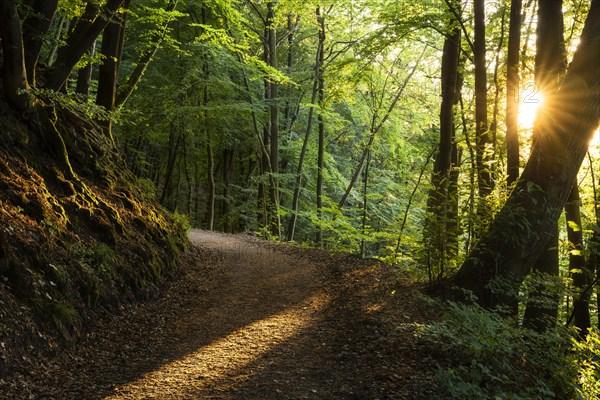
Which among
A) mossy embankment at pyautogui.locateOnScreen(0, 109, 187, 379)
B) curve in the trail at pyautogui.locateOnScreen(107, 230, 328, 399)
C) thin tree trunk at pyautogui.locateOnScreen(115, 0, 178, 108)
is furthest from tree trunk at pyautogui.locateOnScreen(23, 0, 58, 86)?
curve in the trail at pyautogui.locateOnScreen(107, 230, 328, 399)

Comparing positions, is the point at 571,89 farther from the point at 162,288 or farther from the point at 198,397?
the point at 162,288

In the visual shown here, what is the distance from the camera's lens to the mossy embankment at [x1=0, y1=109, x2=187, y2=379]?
15.0ft

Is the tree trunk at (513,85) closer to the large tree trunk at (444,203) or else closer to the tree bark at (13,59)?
the large tree trunk at (444,203)

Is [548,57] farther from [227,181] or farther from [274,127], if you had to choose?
[227,181]

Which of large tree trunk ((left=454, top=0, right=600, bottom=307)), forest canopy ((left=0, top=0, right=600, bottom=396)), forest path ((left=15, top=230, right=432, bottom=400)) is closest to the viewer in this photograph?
forest path ((left=15, top=230, right=432, bottom=400))

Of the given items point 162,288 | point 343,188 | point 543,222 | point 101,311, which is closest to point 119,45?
point 162,288

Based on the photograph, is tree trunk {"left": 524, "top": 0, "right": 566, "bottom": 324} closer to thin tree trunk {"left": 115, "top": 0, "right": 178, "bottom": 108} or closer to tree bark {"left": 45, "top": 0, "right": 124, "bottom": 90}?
tree bark {"left": 45, "top": 0, "right": 124, "bottom": 90}

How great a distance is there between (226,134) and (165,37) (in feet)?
27.4

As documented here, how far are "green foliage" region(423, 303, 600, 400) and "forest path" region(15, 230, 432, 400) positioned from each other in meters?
0.34

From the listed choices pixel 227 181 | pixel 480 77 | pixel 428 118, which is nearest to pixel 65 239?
pixel 480 77

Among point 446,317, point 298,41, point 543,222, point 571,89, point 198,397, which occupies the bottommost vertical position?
point 198,397

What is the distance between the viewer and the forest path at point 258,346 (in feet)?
13.7

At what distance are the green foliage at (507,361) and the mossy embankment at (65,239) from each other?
13.6ft

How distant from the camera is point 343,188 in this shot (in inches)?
835
